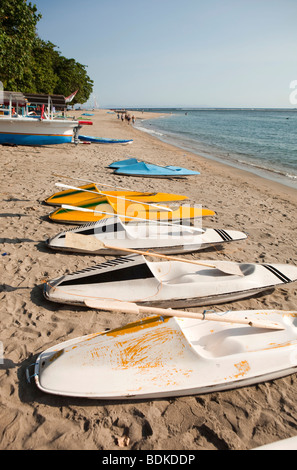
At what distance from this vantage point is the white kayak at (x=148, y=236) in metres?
5.33

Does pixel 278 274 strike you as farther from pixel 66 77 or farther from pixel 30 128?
pixel 66 77

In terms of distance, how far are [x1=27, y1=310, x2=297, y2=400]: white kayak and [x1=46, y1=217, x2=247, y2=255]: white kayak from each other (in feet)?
7.88

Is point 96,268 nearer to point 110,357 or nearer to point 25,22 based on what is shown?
point 110,357

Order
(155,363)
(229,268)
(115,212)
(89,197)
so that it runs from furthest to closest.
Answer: (89,197)
(115,212)
(229,268)
(155,363)

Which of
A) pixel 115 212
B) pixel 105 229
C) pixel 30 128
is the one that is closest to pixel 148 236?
pixel 105 229

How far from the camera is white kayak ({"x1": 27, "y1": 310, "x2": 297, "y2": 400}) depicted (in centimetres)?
258

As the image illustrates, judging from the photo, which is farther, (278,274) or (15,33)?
(15,33)

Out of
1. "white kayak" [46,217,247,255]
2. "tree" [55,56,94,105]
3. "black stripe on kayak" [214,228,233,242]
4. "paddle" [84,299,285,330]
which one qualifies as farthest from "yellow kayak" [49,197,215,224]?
"tree" [55,56,94,105]

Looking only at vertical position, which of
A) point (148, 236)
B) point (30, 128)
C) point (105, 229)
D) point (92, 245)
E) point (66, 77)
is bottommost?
point (148, 236)

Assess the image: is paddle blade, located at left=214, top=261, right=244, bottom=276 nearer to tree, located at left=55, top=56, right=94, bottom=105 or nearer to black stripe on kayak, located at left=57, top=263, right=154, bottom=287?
black stripe on kayak, located at left=57, top=263, right=154, bottom=287

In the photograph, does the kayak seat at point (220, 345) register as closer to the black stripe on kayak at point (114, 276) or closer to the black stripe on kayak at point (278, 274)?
the black stripe on kayak at point (114, 276)

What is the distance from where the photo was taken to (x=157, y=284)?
3.97 m

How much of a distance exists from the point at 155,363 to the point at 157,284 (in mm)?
1372
